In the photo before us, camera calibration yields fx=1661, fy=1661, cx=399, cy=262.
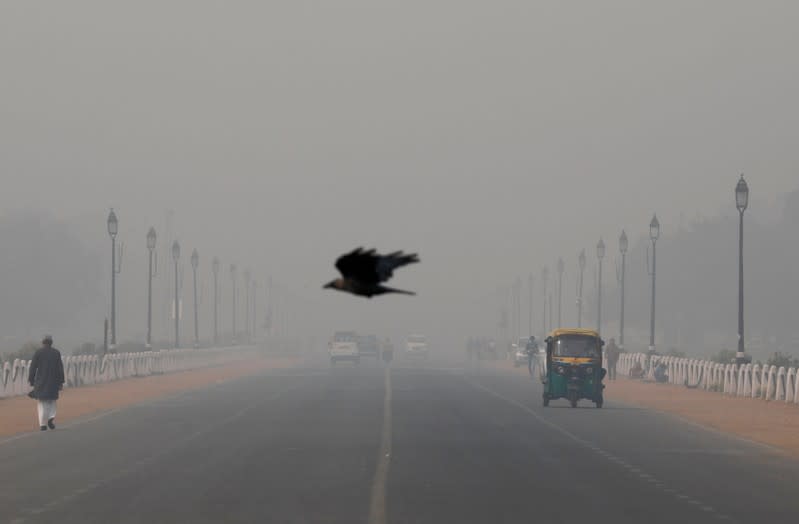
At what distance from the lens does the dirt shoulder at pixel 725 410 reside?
35875 millimetres

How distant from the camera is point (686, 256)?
557 ft

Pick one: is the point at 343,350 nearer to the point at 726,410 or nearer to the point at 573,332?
the point at 573,332

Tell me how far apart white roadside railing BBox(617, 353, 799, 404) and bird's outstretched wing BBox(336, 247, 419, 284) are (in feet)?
143

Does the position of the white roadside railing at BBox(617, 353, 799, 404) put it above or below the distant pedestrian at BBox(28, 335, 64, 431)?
below

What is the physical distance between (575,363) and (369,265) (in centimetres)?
3862

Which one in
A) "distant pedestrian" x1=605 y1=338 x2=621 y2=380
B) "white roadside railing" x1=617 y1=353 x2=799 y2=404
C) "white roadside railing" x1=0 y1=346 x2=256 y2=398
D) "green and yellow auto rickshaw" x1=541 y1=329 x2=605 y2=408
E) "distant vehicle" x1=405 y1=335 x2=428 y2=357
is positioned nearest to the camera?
"green and yellow auto rickshaw" x1=541 y1=329 x2=605 y2=408

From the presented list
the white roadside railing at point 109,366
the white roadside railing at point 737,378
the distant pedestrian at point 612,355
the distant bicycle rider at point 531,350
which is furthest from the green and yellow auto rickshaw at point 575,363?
the distant bicycle rider at point 531,350

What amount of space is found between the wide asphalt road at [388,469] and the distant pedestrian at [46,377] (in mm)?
773

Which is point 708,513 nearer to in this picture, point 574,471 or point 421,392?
point 574,471

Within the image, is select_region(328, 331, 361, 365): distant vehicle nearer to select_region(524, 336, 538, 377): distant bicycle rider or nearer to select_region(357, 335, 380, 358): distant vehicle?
select_region(357, 335, 380, 358): distant vehicle

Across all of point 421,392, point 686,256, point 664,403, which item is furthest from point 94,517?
point 686,256

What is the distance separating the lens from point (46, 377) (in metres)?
34.7

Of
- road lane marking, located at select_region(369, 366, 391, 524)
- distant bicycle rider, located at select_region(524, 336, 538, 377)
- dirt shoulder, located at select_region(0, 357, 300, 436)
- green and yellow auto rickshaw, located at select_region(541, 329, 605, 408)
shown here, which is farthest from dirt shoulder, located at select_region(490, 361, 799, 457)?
dirt shoulder, located at select_region(0, 357, 300, 436)

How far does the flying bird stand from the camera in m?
7.71
